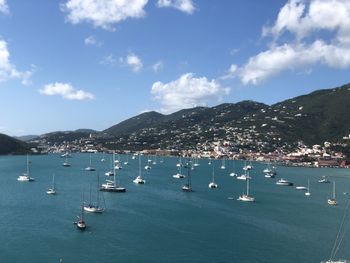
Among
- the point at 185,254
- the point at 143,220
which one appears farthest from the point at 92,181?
the point at 185,254

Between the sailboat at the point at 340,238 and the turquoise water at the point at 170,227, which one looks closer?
the sailboat at the point at 340,238

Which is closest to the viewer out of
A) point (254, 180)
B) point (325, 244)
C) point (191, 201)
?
point (325, 244)

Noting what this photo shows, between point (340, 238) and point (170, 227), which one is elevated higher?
point (170, 227)

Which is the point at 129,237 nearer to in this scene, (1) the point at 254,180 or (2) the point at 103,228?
(2) the point at 103,228

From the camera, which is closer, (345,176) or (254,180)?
(254,180)

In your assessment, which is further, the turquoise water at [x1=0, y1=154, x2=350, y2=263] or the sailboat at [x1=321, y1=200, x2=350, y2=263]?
the turquoise water at [x1=0, y1=154, x2=350, y2=263]

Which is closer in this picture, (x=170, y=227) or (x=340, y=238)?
(x=340, y=238)

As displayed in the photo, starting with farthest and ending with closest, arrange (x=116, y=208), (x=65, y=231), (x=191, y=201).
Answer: (x=191, y=201) < (x=116, y=208) < (x=65, y=231)
